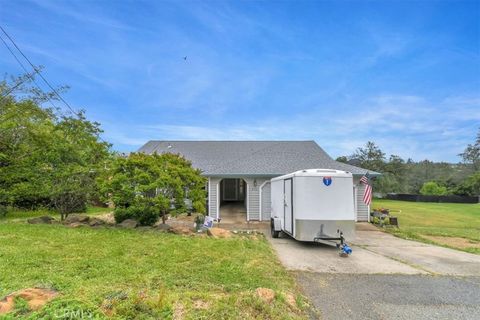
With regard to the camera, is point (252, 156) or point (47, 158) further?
point (252, 156)

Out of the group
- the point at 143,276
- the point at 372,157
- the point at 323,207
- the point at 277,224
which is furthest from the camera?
the point at 372,157

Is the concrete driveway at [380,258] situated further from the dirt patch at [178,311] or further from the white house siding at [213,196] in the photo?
the white house siding at [213,196]

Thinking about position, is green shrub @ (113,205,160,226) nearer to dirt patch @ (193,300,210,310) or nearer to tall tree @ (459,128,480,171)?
dirt patch @ (193,300,210,310)

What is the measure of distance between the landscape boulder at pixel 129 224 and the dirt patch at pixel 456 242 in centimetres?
1073

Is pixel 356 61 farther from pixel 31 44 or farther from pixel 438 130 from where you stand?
pixel 438 130

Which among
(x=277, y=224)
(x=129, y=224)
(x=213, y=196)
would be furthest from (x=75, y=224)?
(x=277, y=224)

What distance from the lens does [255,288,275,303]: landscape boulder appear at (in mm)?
3821

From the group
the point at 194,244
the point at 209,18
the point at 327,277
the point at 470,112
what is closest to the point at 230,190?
the point at 209,18

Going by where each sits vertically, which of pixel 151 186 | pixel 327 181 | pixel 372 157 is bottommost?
pixel 151 186

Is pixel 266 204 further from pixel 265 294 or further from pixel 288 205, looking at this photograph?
pixel 265 294

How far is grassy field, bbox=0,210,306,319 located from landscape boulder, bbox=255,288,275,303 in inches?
3.3

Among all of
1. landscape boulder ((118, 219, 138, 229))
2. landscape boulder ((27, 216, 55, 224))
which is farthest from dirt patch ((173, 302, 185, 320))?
landscape boulder ((27, 216, 55, 224))

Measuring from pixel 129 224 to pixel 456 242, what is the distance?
11657mm

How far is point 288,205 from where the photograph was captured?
9047mm
